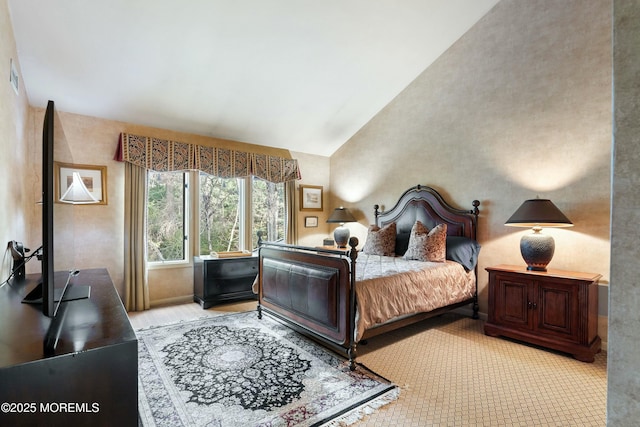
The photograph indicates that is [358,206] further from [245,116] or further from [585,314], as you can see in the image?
[585,314]

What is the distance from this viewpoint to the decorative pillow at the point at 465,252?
382 cm

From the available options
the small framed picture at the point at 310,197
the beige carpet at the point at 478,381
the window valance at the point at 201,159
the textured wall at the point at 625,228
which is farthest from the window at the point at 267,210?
the textured wall at the point at 625,228

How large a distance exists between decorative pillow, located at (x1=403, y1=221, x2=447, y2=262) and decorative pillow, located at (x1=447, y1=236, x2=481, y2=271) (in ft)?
0.37

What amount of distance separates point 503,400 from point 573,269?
188cm

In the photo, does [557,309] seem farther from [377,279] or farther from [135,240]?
[135,240]

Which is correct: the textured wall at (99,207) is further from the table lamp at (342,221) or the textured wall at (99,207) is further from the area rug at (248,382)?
the table lamp at (342,221)

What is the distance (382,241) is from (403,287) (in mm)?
1508

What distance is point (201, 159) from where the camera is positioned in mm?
4578

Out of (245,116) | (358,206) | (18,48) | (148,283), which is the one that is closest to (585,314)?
(358,206)

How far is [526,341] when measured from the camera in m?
3.13

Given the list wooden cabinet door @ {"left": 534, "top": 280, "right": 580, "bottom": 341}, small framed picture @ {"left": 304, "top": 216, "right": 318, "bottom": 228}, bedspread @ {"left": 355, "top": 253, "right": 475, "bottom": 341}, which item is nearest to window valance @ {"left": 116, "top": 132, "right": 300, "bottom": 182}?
small framed picture @ {"left": 304, "top": 216, "right": 318, "bottom": 228}

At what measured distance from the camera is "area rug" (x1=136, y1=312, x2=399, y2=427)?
1944 mm

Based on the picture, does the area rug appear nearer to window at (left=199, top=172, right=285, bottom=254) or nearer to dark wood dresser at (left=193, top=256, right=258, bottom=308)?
dark wood dresser at (left=193, top=256, right=258, bottom=308)

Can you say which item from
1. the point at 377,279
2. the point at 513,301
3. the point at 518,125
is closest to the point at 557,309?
the point at 513,301
